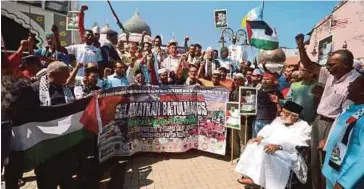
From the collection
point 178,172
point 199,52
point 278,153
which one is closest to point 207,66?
point 199,52

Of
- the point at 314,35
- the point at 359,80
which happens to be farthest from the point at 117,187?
the point at 314,35

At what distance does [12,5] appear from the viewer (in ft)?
58.1

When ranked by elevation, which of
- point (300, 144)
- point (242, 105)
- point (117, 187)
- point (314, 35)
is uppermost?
point (314, 35)

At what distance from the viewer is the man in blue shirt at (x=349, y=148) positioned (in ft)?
8.81

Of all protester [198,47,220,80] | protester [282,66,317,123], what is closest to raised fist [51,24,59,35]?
protester [198,47,220,80]

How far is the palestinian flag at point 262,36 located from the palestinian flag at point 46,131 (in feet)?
14.5

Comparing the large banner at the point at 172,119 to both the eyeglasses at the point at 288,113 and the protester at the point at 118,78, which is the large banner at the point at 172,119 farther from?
the eyeglasses at the point at 288,113

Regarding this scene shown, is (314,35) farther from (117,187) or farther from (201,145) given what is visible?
(117,187)

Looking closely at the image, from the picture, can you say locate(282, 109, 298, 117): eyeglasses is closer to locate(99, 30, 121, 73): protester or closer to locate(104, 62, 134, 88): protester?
locate(104, 62, 134, 88): protester

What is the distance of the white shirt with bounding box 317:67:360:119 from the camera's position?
3.73 m

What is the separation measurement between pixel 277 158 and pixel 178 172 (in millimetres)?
2123

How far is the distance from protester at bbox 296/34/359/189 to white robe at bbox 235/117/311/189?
0.21 meters

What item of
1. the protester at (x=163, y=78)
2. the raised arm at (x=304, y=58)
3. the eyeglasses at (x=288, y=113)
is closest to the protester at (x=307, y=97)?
the raised arm at (x=304, y=58)

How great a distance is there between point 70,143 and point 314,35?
2807 centimetres
